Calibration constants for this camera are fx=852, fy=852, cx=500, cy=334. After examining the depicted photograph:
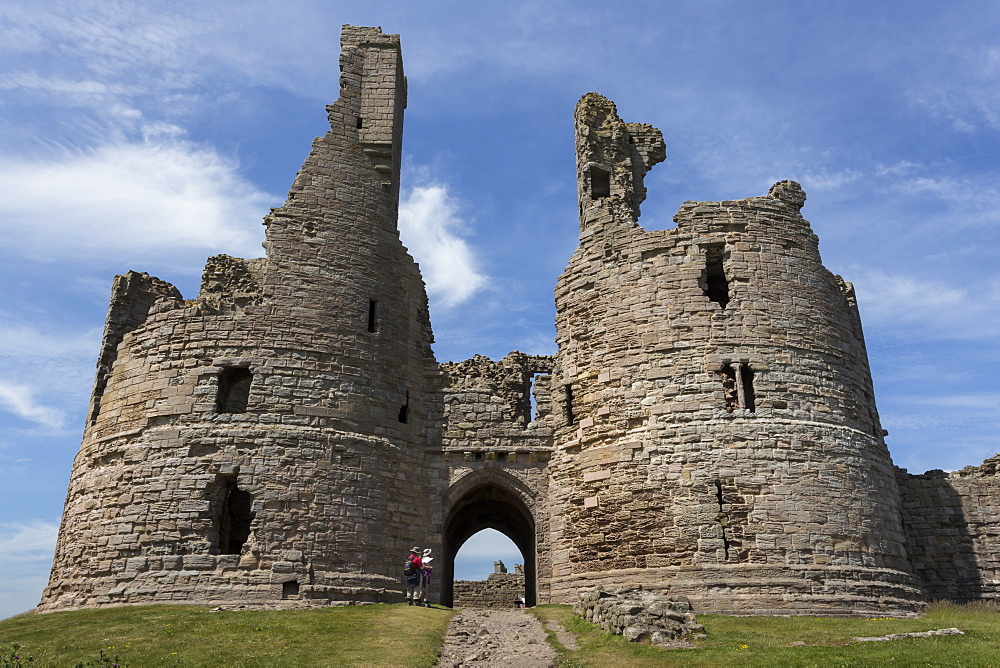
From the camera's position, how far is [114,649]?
12.9 meters

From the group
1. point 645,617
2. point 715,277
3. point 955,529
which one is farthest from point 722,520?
point 955,529

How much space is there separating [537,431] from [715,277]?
5.68m

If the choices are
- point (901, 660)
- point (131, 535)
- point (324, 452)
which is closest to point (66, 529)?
point (131, 535)

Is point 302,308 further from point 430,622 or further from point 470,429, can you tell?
point 430,622

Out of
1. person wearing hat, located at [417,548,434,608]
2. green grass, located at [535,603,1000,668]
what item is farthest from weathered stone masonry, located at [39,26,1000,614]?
green grass, located at [535,603,1000,668]

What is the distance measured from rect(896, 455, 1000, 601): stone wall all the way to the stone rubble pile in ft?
33.1

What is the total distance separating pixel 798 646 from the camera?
12.3 metres

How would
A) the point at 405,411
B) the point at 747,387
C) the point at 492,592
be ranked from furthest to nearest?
the point at 492,592 → the point at 405,411 → the point at 747,387

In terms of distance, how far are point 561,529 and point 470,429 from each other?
3.38 m

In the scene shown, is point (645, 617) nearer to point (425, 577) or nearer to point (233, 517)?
point (425, 577)

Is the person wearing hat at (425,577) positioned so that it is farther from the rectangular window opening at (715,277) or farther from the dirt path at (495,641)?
the rectangular window opening at (715,277)

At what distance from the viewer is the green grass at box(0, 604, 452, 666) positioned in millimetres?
12094

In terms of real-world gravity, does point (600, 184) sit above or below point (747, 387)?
above

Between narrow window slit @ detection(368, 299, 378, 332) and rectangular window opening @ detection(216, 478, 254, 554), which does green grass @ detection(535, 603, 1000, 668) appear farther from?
narrow window slit @ detection(368, 299, 378, 332)
